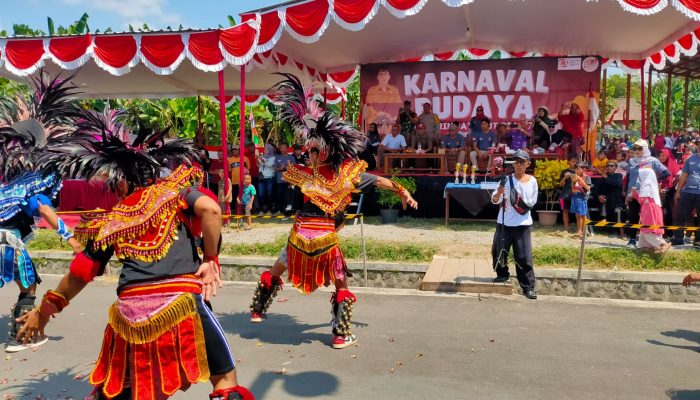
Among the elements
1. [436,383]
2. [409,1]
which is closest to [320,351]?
[436,383]

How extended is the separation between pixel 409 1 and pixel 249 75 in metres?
7.81

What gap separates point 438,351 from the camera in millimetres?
5418

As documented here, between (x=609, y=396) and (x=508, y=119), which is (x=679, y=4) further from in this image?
(x=609, y=396)

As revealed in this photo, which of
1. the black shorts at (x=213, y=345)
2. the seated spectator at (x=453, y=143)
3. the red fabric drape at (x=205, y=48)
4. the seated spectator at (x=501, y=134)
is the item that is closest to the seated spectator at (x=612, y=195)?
the seated spectator at (x=453, y=143)

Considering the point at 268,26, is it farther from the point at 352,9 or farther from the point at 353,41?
the point at 353,41

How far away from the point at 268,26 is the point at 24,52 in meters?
5.17

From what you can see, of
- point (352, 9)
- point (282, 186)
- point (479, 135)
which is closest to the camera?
point (352, 9)

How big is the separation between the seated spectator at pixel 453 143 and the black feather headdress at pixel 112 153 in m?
12.4

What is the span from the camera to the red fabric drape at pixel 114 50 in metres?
11.6

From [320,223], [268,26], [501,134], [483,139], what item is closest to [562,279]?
[320,223]

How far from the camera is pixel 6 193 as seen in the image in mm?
4895

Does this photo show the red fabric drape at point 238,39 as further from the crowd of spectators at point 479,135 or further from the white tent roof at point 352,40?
the crowd of spectators at point 479,135

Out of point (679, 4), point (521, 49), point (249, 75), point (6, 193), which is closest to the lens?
point (6, 193)

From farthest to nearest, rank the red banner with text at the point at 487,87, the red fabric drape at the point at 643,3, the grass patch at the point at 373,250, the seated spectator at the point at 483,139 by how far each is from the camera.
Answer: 1. the red banner with text at the point at 487,87
2. the seated spectator at the point at 483,139
3. the red fabric drape at the point at 643,3
4. the grass patch at the point at 373,250
